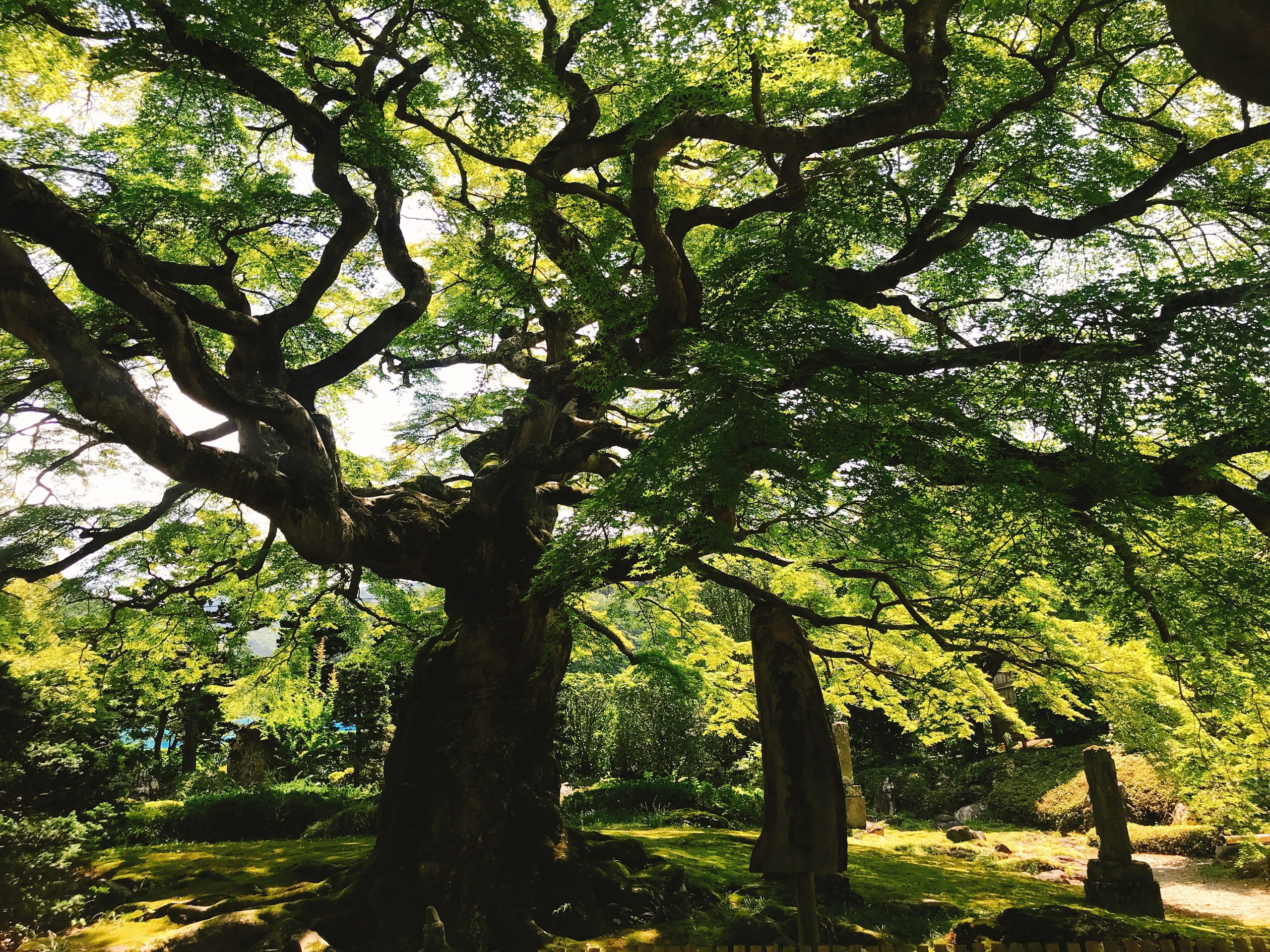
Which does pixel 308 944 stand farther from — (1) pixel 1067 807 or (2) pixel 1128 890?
(1) pixel 1067 807

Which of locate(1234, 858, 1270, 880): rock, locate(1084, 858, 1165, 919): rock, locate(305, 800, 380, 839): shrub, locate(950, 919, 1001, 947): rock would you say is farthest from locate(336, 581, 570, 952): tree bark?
locate(1234, 858, 1270, 880): rock

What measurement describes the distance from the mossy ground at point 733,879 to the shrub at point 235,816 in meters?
0.82

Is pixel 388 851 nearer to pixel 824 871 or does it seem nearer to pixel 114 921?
pixel 114 921

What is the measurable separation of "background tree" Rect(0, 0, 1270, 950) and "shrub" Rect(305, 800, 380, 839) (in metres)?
6.33

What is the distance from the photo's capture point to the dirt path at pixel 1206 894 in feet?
23.9

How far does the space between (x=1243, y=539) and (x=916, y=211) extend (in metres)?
4.04

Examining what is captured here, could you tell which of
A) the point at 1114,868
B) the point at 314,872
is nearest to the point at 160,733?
the point at 314,872

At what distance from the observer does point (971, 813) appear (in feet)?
46.0

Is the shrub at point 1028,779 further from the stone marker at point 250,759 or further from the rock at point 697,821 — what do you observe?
the stone marker at point 250,759

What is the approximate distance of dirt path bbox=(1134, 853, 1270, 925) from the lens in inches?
287

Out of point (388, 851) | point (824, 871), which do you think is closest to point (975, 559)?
point (824, 871)

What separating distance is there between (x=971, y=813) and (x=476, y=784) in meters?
12.0

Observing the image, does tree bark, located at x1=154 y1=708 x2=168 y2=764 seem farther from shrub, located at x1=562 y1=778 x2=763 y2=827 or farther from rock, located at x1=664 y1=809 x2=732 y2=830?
rock, located at x1=664 y1=809 x2=732 y2=830

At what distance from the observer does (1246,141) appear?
5020 mm
